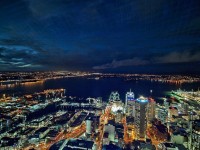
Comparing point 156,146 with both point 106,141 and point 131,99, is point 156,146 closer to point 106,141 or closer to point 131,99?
point 106,141

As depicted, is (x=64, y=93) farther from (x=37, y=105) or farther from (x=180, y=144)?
(x=180, y=144)

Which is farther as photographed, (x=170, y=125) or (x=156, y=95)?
(x=156, y=95)

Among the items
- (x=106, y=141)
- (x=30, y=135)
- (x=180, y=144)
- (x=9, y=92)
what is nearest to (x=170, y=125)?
(x=180, y=144)

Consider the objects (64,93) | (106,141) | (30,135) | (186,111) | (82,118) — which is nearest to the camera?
(106,141)

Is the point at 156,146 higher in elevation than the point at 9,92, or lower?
lower

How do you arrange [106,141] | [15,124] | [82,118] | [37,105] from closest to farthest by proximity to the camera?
[106,141] → [15,124] → [82,118] → [37,105]

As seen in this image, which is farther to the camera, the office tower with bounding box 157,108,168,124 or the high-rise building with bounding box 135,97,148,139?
the office tower with bounding box 157,108,168,124

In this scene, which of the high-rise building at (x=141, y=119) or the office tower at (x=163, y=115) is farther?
the office tower at (x=163, y=115)

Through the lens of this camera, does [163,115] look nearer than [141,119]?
No

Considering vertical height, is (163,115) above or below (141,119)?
below

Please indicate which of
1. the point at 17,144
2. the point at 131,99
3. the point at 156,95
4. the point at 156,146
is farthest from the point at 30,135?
the point at 156,95
